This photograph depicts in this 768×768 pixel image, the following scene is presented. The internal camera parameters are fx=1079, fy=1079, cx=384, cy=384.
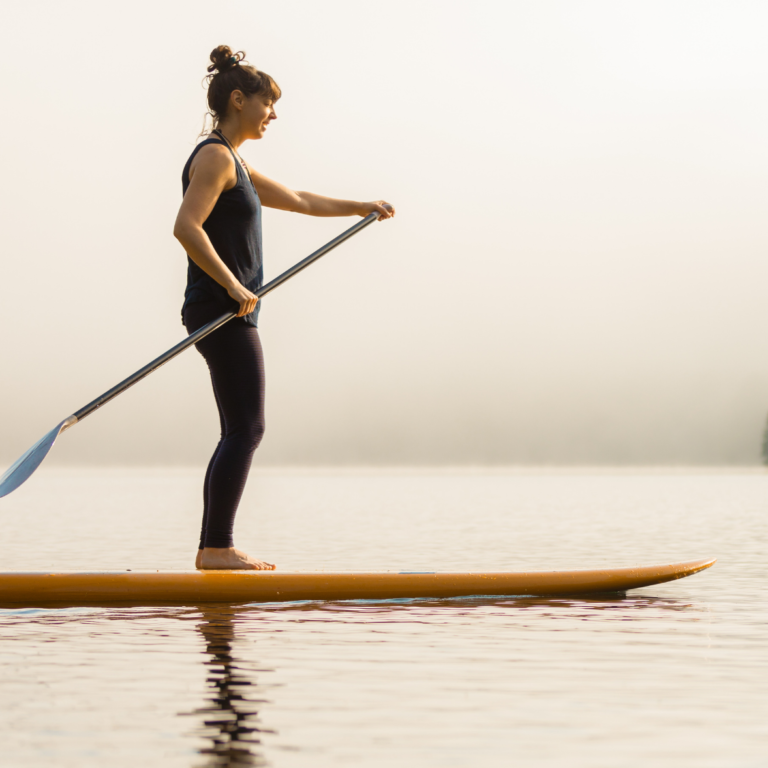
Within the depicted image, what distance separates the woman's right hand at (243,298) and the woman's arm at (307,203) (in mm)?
710

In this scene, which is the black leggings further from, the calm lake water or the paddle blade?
the paddle blade

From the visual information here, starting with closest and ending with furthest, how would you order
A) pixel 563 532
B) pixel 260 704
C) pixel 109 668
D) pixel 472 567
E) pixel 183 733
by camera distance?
pixel 183 733 → pixel 260 704 → pixel 109 668 → pixel 472 567 → pixel 563 532

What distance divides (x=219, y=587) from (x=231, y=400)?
0.71 m

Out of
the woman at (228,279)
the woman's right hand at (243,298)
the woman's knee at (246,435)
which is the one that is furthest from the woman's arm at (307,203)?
the woman's knee at (246,435)

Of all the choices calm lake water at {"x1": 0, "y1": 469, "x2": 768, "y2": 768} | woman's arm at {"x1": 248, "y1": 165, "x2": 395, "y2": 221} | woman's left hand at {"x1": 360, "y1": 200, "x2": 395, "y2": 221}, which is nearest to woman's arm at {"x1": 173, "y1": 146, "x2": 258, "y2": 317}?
woman's arm at {"x1": 248, "y1": 165, "x2": 395, "y2": 221}

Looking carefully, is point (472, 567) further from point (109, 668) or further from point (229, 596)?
point (109, 668)

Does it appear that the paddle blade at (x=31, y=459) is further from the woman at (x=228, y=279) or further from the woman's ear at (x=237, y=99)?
the woman's ear at (x=237, y=99)

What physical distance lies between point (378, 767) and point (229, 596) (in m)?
2.26

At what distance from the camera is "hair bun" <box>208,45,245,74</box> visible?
4.26 m

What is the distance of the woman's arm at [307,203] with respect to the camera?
463cm

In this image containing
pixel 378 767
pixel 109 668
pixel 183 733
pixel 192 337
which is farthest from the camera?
pixel 192 337

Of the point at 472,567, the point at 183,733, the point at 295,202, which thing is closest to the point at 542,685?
the point at 183,733

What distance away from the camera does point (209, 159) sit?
4.11 metres

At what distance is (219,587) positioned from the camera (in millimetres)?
4090
